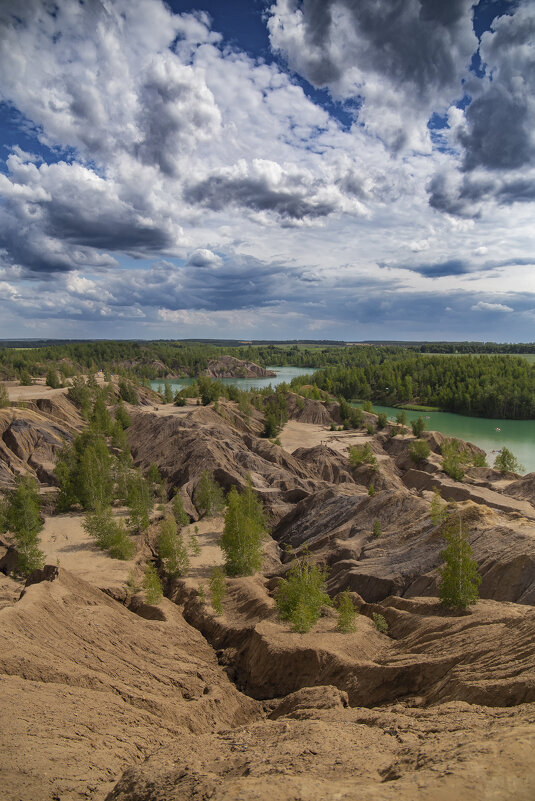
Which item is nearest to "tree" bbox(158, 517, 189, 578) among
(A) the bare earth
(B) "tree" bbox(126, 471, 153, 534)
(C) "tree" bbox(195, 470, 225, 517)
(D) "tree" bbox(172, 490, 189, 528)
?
(A) the bare earth

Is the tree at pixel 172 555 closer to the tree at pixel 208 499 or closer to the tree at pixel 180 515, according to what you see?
the tree at pixel 180 515

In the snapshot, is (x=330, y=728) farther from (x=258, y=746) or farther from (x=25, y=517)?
(x=25, y=517)

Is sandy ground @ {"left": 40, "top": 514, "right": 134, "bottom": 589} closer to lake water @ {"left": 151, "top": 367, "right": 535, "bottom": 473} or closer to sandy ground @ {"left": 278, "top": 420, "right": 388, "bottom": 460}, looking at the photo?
Answer: sandy ground @ {"left": 278, "top": 420, "right": 388, "bottom": 460}

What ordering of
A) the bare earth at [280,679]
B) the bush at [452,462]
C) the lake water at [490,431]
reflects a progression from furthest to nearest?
the lake water at [490,431], the bush at [452,462], the bare earth at [280,679]

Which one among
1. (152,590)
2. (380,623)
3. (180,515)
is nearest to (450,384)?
(180,515)

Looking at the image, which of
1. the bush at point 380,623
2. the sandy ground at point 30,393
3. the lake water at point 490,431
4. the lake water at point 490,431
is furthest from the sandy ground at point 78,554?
the lake water at point 490,431

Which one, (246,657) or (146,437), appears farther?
(146,437)

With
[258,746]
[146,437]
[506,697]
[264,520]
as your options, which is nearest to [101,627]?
[258,746]
